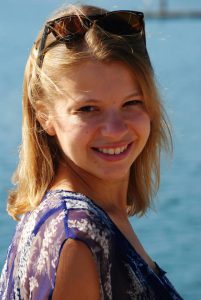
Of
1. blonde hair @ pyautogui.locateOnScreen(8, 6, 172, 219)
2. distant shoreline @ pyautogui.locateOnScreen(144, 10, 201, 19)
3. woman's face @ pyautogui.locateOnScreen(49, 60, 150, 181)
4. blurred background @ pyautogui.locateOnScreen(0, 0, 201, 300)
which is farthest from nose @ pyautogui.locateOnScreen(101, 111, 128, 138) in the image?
distant shoreline @ pyautogui.locateOnScreen(144, 10, 201, 19)

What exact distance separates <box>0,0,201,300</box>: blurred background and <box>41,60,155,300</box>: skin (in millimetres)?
299

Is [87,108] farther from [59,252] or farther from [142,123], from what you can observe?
[59,252]

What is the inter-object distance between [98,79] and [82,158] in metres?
0.20

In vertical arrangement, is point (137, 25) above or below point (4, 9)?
below

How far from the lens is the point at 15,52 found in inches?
488

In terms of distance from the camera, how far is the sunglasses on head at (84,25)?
5.99 feet

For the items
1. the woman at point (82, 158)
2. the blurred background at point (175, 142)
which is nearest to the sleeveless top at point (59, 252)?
the woman at point (82, 158)

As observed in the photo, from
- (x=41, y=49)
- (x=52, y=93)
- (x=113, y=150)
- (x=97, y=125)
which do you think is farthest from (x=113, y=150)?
(x=41, y=49)

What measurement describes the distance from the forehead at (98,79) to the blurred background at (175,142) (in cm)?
31

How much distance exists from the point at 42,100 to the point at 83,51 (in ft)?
0.61

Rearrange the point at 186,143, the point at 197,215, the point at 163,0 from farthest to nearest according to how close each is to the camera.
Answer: the point at 163,0 → the point at 186,143 → the point at 197,215

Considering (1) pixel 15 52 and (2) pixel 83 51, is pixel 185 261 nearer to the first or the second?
(2) pixel 83 51

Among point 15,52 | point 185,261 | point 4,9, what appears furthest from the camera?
point 4,9

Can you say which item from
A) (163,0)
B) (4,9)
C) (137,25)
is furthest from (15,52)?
(137,25)
